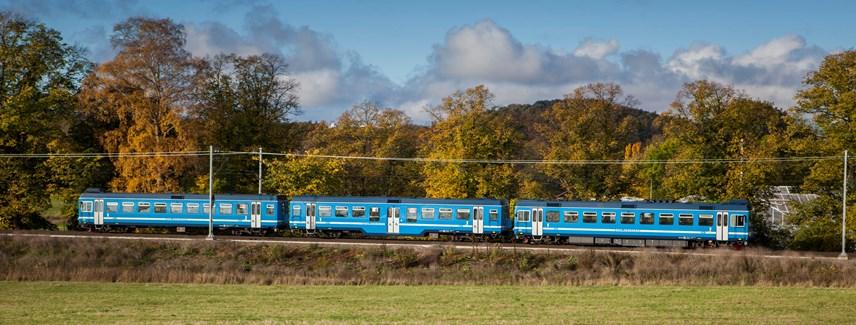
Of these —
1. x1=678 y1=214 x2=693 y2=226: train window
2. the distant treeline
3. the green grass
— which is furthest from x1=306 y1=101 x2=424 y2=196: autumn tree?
the green grass

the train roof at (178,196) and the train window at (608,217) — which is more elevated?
the train roof at (178,196)

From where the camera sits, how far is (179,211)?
5084 cm

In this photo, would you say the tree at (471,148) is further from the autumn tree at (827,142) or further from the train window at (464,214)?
the autumn tree at (827,142)

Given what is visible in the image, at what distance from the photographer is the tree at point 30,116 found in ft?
174

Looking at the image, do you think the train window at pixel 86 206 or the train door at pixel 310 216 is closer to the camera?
the train door at pixel 310 216

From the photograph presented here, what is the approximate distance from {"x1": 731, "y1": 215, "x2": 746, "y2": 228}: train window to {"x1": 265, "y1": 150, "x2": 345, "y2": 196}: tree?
26541 millimetres

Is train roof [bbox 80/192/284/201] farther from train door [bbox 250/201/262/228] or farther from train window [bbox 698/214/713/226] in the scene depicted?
train window [bbox 698/214/713/226]

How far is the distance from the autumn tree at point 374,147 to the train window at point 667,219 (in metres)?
24.4

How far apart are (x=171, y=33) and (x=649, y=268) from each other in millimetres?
36439

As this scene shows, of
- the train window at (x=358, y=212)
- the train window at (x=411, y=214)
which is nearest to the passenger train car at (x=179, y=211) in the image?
the train window at (x=358, y=212)

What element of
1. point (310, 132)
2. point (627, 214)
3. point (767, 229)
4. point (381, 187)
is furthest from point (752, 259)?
point (310, 132)

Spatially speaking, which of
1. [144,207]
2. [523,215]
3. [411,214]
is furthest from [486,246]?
[144,207]

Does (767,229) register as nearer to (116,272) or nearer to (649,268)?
(649,268)

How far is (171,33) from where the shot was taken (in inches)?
2247
